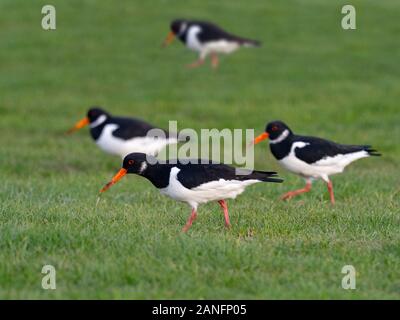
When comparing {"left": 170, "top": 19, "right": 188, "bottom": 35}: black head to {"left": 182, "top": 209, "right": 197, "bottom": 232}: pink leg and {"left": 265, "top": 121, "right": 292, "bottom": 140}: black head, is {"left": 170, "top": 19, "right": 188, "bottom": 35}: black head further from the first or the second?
{"left": 182, "top": 209, "right": 197, "bottom": 232}: pink leg

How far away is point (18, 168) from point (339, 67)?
11680 mm

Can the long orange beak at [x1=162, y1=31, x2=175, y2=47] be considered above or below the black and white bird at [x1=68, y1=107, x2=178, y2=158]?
above

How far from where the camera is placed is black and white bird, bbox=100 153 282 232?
27.7 ft

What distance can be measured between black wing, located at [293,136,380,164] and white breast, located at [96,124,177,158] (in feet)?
12.6

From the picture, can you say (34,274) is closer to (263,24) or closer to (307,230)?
(307,230)

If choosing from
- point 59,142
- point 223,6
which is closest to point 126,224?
point 59,142

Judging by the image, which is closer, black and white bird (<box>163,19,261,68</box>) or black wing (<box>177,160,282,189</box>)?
black wing (<box>177,160,282,189</box>)

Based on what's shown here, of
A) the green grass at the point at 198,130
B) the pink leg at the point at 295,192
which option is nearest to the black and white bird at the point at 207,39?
the green grass at the point at 198,130

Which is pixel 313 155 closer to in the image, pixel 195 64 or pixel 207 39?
pixel 195 64

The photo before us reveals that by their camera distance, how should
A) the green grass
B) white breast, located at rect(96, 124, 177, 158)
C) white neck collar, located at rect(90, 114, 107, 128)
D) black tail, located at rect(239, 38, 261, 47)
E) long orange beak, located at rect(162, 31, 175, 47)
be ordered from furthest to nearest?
long orange beak, located at rect(162, 31, 175, 47) → black tail, located at rect(239, 38, 261, 47) → white neck collar, located at rect(90, 114, 107, 128) → white breast, located at rect(96, 124, 177, 158) → the green grass

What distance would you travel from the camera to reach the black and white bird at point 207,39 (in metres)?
23.0

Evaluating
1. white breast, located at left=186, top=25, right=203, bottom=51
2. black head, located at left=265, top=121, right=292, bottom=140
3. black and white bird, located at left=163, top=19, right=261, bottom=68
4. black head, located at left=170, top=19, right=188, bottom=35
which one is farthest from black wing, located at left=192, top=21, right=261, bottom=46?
black head, located at left=265, top=121, right=292, bottom=140

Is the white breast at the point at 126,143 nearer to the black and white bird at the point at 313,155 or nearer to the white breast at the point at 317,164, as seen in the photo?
the black and white bird at the point at 313,155

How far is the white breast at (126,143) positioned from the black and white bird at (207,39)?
9.30 m
